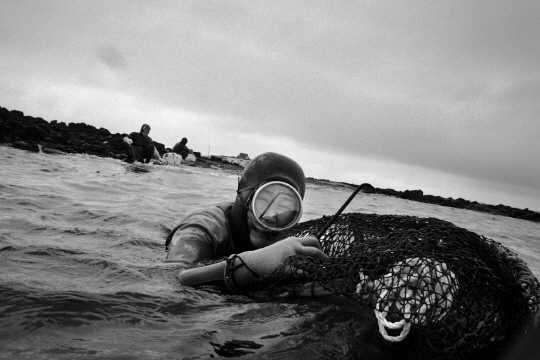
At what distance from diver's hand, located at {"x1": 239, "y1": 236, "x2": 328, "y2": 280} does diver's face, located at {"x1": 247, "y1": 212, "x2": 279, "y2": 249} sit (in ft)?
3.23

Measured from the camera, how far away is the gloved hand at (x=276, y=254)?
2.59 metres

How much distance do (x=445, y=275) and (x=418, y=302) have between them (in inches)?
7.1

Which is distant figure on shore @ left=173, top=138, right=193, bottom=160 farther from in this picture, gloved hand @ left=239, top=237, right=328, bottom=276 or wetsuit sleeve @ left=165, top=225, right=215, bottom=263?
gloved hand @ left=239, top=237, right=328, bottom=276

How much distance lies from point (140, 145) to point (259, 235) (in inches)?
673

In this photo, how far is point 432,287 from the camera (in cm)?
177

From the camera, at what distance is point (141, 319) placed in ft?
7.72

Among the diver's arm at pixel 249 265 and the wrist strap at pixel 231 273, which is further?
the wrist strap at pixel 231 273

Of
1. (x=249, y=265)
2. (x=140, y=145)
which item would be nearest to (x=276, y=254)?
(x=249, y=265)

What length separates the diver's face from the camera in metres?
3.71

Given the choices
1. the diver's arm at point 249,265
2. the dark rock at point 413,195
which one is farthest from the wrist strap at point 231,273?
the dark rock at point 413,195

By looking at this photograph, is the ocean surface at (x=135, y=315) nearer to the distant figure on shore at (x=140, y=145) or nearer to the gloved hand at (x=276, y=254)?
the gloved hand at (x=276, y=254)

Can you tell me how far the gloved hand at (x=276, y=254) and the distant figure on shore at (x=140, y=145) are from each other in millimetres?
17209

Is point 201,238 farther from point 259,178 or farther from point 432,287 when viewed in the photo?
point 432,287

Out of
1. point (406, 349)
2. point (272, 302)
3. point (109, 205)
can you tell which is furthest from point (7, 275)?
point (109, 205)
